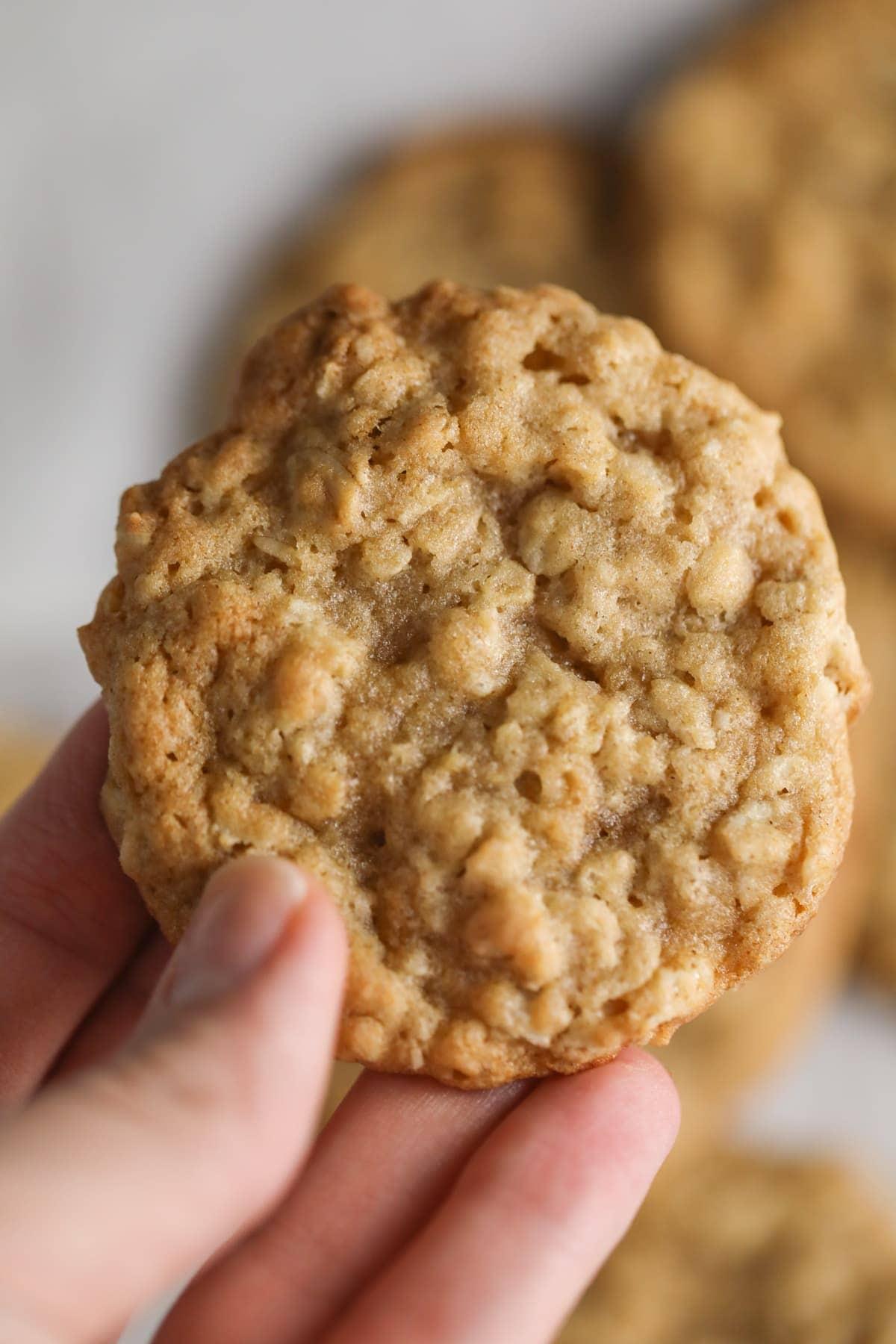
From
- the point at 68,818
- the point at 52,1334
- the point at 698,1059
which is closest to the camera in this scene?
the point at 52,1334

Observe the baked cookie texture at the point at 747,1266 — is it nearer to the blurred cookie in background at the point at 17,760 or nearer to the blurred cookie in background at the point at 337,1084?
the blurred cookie in background at the point at 337,1084

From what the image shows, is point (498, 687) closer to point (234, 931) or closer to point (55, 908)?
point (234, 931)

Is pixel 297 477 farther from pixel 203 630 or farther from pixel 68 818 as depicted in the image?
pixel 68 818

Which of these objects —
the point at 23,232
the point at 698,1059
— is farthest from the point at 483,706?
the point at 23,232

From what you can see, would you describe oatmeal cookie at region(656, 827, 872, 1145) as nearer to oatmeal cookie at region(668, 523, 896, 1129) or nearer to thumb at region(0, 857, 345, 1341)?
oatmeal cookie at region(668, 523, 896, 1129)

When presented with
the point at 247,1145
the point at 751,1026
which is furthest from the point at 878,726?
the point at 247,1145

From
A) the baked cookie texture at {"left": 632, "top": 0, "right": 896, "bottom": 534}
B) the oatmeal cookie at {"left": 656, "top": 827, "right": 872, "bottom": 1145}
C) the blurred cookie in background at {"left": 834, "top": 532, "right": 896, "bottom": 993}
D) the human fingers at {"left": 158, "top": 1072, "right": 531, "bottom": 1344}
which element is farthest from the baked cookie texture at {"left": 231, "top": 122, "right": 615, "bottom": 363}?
the human fingers at {"left": 158, "top": 1072, "right": 531, "bottom": 1344}

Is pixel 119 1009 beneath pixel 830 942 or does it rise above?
beneath

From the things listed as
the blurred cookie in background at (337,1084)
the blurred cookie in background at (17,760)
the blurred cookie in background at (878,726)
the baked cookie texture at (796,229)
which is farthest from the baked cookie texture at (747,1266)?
the blurred cookie in background at (17,760)
